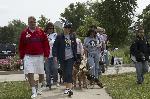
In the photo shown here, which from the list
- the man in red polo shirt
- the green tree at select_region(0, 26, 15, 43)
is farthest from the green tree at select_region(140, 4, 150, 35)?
the man in red polo shirt

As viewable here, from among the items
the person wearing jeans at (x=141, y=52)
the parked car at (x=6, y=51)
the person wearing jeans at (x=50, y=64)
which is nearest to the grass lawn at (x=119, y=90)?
the person wearing jeans at (x=141, y=52)

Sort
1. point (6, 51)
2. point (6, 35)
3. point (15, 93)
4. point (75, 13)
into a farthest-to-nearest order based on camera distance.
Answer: point (6, 35) < point (75, 13) < point (6, 51) < point (15, 93)

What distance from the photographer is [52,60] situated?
14938mm

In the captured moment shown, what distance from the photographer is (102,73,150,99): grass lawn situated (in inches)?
509

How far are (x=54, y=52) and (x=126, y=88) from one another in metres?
2.65

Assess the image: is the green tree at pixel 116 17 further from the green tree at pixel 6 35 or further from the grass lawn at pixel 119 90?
the green tree at pixel 6 35

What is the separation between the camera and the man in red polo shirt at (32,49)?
40.2 feet

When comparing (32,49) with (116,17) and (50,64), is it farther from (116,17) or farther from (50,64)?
(116,17)

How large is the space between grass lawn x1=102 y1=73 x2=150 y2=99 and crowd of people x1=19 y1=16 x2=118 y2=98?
0.77 meters

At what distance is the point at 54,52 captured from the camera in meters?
13.3

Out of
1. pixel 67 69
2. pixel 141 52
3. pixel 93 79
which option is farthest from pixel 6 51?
pixel 67 69

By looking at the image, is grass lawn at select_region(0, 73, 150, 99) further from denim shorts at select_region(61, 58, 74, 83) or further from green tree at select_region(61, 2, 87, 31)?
green tree at select_region(61, 2, 87, 31)

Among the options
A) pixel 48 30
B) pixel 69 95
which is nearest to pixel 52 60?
pixel 48 30

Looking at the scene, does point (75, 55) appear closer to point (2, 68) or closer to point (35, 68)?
point (35, 68)
